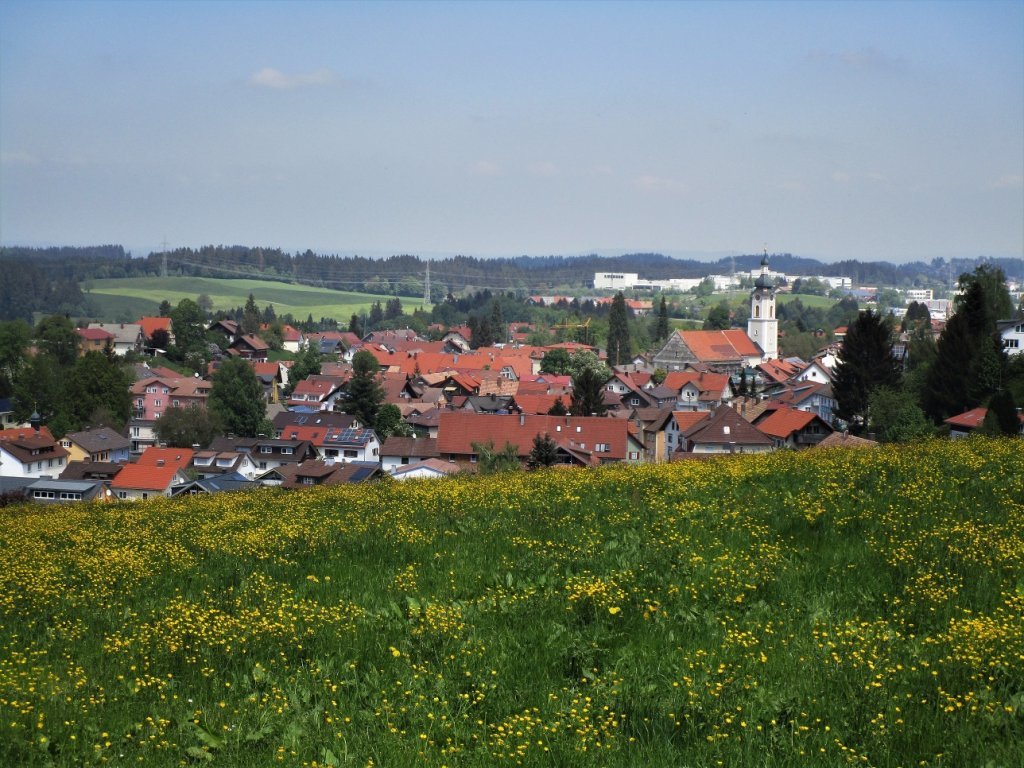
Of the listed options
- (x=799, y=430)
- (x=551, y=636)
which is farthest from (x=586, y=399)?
(x=551, y=636)

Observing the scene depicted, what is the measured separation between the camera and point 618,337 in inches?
5418

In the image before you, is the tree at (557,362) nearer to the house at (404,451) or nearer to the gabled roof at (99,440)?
the house at (404,451)

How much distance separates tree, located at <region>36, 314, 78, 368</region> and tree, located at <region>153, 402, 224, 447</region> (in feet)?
130

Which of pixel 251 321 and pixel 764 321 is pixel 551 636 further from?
pixel 251 321

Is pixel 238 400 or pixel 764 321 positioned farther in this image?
pixel 764 321

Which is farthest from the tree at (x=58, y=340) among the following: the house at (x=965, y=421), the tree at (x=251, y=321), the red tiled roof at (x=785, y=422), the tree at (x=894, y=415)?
the house at (x=965, y=421)

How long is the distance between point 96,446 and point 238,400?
13342 millimetres

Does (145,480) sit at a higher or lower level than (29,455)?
higher

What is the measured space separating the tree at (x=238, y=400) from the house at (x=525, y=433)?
26.9m

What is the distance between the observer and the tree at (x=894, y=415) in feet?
141

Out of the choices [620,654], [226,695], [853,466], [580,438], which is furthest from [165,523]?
[580,438]

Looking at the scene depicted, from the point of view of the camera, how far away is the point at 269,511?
47.7 feet

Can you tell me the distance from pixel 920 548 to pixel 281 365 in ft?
360

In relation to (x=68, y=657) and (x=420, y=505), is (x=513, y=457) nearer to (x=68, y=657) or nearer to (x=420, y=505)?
(x=420, y=505)
